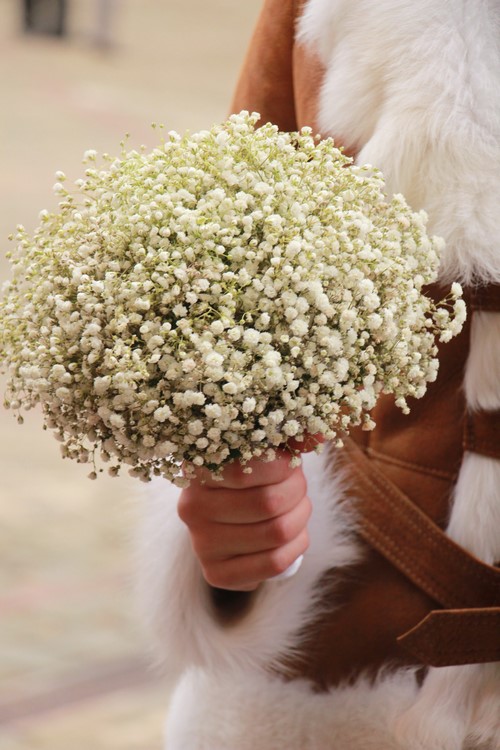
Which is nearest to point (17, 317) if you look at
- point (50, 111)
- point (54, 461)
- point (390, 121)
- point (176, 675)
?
point (390, 121)

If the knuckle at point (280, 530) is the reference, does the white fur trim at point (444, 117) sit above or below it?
above

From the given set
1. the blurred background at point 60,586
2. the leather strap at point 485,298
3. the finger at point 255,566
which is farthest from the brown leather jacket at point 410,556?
the blurred background at point 60,586

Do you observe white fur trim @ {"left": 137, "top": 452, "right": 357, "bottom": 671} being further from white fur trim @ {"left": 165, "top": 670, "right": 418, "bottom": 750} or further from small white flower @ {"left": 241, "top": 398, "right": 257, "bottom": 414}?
small white flower @ {"left": 241, "top": 398, "right": 257, "bottom": 414}

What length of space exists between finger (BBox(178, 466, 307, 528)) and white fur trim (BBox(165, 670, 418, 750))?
0.25m

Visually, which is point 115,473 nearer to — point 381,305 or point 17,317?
point 17,317

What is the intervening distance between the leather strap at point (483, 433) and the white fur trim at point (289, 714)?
0.24 metres

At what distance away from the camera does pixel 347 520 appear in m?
1.13

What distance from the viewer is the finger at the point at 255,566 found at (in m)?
1.01

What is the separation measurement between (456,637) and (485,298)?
318 millimetres

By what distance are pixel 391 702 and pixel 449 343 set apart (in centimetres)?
37

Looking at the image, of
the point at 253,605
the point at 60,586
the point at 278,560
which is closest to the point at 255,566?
the point at 278,560

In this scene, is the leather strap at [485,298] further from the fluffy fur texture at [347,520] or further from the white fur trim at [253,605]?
the white fur trim at [253,605]

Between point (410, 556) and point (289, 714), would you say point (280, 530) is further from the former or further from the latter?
point (289, 714)

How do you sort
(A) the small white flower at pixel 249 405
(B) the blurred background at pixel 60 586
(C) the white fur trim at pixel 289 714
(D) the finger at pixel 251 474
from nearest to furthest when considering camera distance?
(A) the small white flower at pixel 249 405
(D) the finger at pixel 251 474
(C) the white fur trim at pixel 289 714
(B) the blurred background at pixel 60 586
